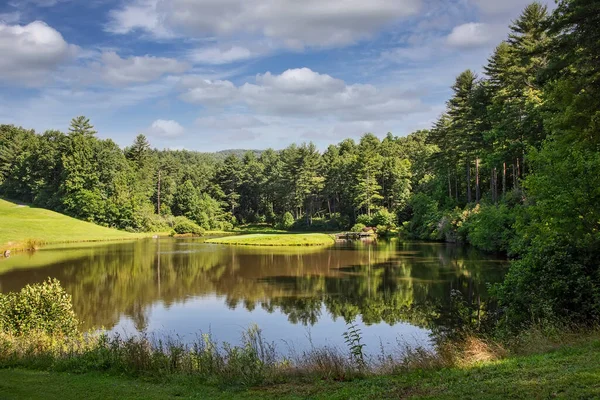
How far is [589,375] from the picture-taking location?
7.15 metres

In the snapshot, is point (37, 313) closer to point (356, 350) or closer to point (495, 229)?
point (356, 350)

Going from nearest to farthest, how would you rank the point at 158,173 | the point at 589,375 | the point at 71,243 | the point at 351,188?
the point at 589,375 → the point at 71,243 → the point at 351,188 → the point at 158,173

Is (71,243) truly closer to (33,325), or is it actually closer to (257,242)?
(257,242)

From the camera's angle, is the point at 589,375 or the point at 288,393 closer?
the point at 589,375

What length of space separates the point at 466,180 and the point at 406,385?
60.6 metres

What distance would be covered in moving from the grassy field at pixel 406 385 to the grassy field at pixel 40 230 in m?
41.2

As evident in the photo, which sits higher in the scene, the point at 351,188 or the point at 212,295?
the point at 351,188

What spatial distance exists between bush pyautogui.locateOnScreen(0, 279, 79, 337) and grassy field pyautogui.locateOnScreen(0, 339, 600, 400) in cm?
447

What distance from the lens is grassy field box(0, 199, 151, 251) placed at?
1909 inches

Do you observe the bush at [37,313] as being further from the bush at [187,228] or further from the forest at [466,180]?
the bush at [187,228]

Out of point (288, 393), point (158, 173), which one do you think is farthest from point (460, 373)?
point (158, 173)

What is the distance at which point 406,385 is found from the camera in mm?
8219

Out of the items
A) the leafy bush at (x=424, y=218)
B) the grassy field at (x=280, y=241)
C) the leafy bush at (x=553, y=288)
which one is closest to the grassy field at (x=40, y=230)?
the grassy field at (x=280, y=241)

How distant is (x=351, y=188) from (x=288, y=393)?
77725mm
